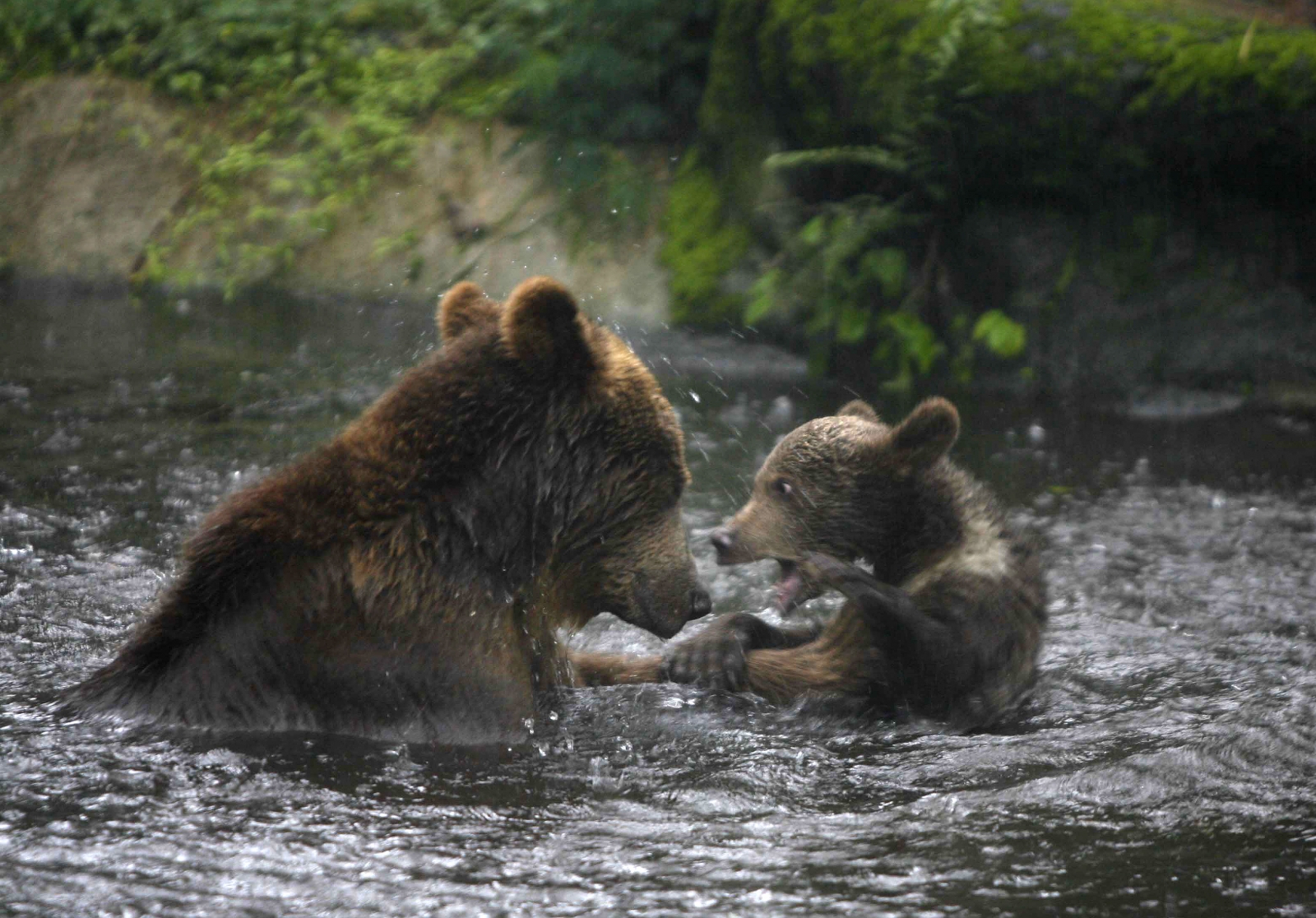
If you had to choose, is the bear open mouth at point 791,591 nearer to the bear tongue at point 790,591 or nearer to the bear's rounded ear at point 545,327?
the bear tongue at point 790,591

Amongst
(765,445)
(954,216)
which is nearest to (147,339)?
(765,445)

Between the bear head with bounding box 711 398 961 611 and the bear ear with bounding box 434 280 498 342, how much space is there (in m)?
1.52

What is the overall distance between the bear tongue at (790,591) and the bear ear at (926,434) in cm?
63

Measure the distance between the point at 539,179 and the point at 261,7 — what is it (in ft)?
11.8

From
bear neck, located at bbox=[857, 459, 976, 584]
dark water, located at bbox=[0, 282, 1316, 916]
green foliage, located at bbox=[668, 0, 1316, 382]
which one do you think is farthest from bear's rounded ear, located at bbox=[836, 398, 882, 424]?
green foliage, located at bbox=[668, 0, 1316, 382]

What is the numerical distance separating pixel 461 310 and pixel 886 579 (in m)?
2.20

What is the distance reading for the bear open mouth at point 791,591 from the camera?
594cm

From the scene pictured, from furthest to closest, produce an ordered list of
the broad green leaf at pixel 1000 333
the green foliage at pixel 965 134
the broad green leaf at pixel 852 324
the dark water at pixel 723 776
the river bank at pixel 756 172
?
the broad green leaf at pixel 852 324, the broad green leaf at pixel 1000 333, the river bank at pixel 756 172, the green foliage at pixel 965 134, the dark water at pixel 723 776

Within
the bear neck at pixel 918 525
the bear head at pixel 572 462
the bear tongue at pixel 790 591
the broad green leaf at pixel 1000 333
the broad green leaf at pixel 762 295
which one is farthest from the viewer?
the broad green leaf at pixel 762 295

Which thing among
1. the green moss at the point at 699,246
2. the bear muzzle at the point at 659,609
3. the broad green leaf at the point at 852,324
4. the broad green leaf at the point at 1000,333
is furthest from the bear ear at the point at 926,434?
the green moss at the point at 699,246

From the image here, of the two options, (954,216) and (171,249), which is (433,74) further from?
(954,216)

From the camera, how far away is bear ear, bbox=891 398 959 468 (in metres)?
5.63

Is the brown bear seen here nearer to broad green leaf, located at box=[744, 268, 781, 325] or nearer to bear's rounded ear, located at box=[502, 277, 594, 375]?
bear's rounded ear, located at box=[502, 277, 594, 375]

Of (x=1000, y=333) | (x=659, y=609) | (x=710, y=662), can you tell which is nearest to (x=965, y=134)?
(x=1000, y=333)
